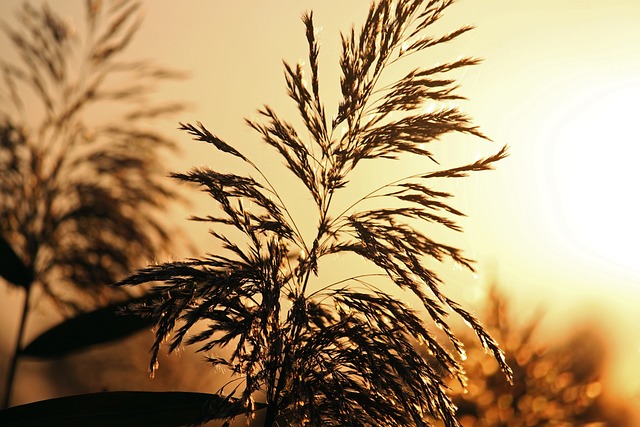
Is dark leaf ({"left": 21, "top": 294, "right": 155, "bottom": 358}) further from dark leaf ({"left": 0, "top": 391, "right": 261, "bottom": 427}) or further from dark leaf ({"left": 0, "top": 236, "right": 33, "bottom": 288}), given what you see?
dark leaf ({"left": 0, "top": 236, "right": 33, "bottom": 288})

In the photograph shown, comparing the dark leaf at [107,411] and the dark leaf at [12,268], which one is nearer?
the dark leaf at [107,411]

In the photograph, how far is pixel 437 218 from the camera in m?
4.19

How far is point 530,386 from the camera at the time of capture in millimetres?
7164

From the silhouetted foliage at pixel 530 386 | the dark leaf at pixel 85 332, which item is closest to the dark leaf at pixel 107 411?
the dark leaf at pixel 85 332

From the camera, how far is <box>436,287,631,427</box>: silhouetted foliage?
7.02 m

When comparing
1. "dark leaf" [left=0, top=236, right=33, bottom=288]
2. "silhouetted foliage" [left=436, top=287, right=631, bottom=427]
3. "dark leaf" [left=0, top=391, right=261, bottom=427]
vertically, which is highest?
"dark leaf" [left=0, top=236, right=33, bottom=288]

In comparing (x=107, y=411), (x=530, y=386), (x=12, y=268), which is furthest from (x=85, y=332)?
(x=530, y=386)

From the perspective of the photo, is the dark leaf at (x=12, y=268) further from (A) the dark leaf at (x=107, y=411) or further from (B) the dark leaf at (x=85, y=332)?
(A) the dark leaf at (x=107, y=411)

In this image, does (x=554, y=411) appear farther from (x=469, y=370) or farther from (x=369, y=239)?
(x=369, y=239)

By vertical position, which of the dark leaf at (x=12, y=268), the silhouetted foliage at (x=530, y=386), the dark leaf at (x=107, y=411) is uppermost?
the dark leaf at (x=12, y=268)

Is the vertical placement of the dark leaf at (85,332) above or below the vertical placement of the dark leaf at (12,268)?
below

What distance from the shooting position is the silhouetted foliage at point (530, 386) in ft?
23.0

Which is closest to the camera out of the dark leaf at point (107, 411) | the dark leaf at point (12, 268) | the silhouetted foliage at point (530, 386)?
the dark leaf at point (107, 411)

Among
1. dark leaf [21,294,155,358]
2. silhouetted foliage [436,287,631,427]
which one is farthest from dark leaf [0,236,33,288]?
silhouetted foliage [436,287,631,427]
